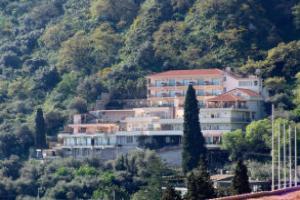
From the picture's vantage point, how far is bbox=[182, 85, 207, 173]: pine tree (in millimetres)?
92250

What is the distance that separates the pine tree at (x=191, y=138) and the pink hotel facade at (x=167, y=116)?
14.7 ft

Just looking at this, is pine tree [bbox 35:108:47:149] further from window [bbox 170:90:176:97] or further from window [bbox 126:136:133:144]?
window [bbox 170:90:176:97]

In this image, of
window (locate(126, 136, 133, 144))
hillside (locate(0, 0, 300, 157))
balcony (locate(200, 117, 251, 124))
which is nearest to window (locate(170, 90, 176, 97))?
hillside (locate(0, 0, 300, 157))

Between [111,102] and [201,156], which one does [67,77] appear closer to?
[111,102]

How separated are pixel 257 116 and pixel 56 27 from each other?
80.5 ft

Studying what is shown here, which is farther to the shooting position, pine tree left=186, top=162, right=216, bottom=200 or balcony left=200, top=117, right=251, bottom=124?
balcony left=200, top=117, right=251, bottom=124

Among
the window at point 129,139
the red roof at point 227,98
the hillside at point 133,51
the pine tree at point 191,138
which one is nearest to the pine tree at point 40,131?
the hillside at point 133,51

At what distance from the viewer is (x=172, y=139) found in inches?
4045

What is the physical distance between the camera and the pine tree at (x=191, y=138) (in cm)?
9225

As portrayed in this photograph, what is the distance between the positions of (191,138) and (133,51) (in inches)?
867

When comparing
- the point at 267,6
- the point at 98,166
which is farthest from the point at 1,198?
the point at 267,6

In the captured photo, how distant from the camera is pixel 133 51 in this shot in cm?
11456

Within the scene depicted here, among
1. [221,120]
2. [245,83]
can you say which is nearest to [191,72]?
[245,83]

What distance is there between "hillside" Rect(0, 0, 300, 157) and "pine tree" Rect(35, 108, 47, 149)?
1965 mm
